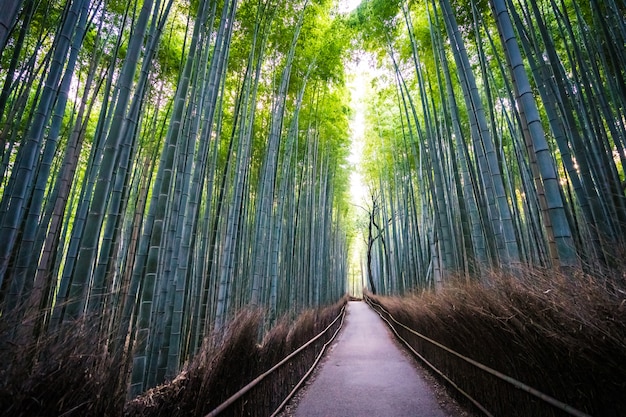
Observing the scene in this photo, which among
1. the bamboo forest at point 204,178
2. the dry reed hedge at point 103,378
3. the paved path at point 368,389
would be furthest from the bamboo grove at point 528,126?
the dry reed hedge at point 103,378

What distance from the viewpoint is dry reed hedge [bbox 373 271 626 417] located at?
105 centimetres

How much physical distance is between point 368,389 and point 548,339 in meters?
2.48

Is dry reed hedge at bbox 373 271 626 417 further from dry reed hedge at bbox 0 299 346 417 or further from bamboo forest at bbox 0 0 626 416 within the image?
dry reed hedge at bbox 0 299 346 417

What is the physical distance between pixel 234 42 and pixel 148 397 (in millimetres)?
4143

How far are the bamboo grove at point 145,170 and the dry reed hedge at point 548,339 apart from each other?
169 centimetres

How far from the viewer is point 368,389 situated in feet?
10.9

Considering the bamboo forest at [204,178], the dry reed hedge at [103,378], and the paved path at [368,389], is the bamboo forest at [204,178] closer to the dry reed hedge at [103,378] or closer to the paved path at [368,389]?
the dry reed hedge at [103,378]

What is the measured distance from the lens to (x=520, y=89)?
1875 millimetres

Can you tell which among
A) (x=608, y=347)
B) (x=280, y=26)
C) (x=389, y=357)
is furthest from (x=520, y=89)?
(x=389, y=357)

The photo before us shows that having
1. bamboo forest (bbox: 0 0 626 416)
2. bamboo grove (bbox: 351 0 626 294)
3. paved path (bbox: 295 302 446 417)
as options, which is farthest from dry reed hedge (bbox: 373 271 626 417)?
paved path (bbox: 295 302 446 417)

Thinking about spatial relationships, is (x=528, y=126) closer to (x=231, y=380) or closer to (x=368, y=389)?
(x=231, y=380)

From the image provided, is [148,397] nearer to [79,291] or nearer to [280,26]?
[79,291]

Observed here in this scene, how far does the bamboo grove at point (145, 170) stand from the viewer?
1498 millimetres

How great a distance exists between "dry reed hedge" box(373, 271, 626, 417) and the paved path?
2.24ft
